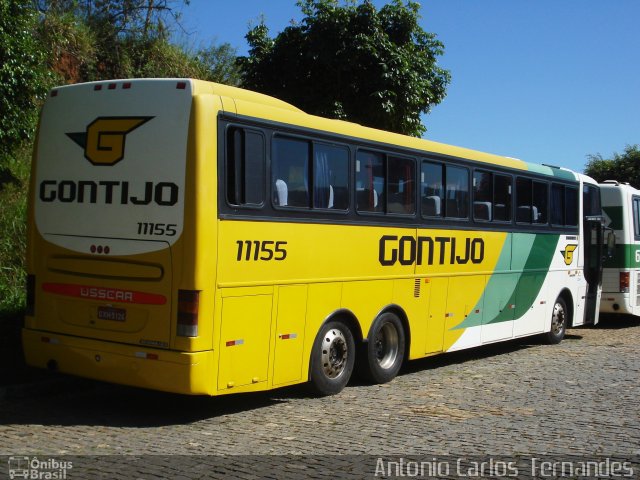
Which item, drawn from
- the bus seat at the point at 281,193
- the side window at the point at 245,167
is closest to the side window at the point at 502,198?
the bus seat at the point at 281,193

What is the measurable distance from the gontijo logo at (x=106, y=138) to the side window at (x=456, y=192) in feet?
16.5

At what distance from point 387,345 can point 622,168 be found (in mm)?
40452

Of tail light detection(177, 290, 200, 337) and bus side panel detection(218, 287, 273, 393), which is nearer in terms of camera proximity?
tail light detection(177, 290, 200, 337)

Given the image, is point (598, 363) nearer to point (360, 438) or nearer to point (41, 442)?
point (360, 438)

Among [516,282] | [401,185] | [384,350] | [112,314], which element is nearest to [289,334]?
[112,314]

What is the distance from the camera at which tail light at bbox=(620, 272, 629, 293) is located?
60.1 ft

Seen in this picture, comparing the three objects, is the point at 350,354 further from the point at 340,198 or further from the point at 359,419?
the point at 340,198

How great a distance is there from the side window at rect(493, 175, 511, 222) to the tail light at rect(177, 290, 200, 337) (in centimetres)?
649

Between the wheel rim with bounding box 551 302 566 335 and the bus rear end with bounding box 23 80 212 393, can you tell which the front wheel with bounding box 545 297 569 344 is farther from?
the bus rear end with bounding box 23 80 212 393

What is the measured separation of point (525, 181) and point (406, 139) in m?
3.66

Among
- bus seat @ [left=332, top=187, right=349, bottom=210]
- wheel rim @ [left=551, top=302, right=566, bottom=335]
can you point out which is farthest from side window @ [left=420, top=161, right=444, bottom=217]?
wheel rim @ [left=551, top=302, right=566, bottom=335]

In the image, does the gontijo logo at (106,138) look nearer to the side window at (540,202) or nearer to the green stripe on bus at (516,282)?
the green stripe on bus at (516,282)

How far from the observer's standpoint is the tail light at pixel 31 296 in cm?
871

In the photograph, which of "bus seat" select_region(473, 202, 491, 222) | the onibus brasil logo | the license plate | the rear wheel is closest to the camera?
the onibus brasil logo
